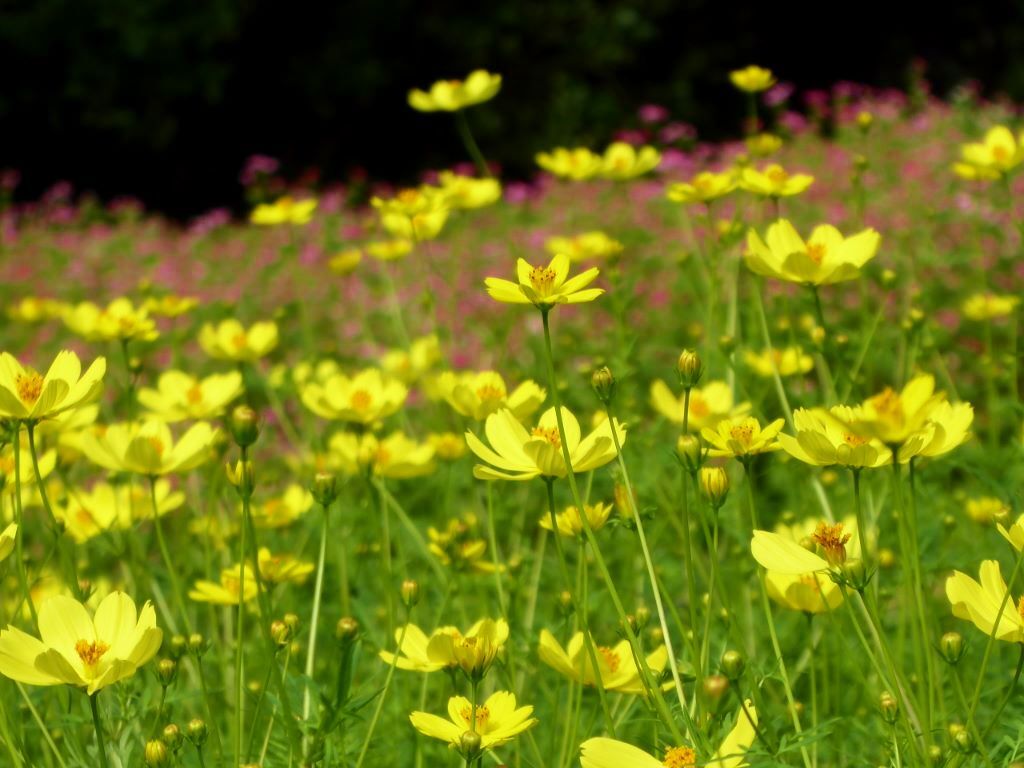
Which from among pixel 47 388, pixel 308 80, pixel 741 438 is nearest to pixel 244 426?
pixel 47 388

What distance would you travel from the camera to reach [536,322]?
11.3 ft

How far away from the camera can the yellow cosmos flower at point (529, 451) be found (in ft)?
3.01

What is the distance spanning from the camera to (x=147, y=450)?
1.21m

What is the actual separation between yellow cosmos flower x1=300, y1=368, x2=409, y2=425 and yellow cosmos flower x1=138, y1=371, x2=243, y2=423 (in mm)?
154

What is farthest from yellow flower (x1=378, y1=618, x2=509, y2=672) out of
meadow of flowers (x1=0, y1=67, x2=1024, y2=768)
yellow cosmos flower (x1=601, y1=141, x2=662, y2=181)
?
yellow cosmos flower (x1=601, y1=141, x2=662, y2=181)

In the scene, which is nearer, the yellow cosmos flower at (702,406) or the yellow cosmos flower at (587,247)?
the yellow cosmos flower at (702,406)

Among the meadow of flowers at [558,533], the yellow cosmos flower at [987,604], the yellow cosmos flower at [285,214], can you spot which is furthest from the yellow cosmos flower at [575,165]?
the yellow cosmos flower at [987,604]

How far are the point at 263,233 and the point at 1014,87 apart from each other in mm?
5322

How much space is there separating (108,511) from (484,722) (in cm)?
73

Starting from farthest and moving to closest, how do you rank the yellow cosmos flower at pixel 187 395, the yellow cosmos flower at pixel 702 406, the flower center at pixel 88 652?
the yellow cosmos flower at pixel 187 395 → the yellow cosmos flower at pixel 702 406 → the flower center at pixel 88 652

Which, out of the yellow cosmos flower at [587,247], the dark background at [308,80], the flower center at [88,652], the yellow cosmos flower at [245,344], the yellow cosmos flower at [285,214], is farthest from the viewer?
the dark background at [308,80]

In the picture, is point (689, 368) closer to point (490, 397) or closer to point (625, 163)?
point (490, 397)

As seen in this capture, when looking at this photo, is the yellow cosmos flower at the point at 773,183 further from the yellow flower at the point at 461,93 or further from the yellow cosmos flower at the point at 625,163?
the yellow flower at the point at 461,93

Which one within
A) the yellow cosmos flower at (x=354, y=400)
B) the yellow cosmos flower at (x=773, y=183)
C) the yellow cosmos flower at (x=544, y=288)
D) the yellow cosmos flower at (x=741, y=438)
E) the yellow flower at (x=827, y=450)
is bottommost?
the yellow cosmos flower at (x=354, y=400)
